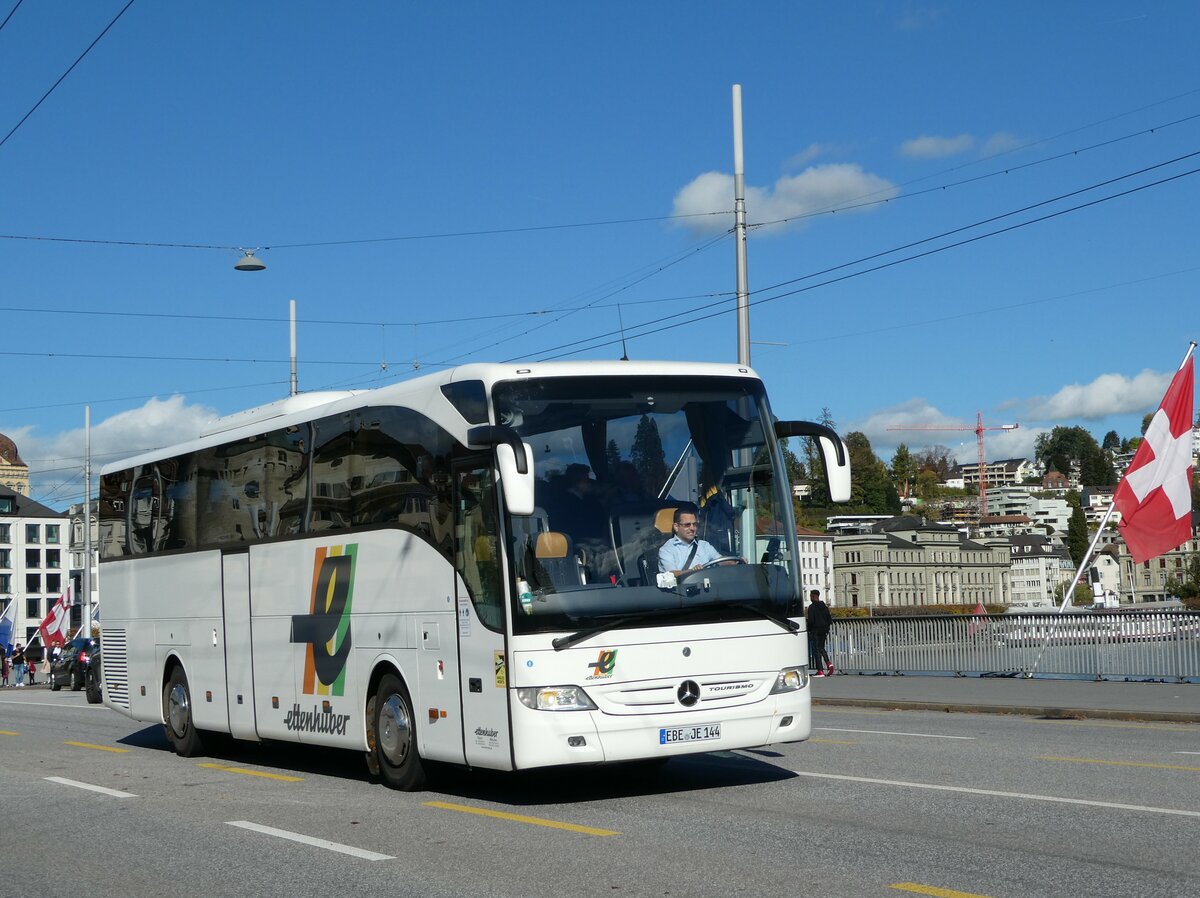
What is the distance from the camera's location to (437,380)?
1278 cm

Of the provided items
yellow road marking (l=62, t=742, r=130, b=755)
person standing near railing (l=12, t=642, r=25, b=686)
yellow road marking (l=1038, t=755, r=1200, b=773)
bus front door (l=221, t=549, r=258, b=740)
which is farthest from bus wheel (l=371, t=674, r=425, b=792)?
person standing near railing (l=12, t=642, r=25, b=686)

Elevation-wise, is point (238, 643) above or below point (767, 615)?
below

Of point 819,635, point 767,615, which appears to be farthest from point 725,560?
point 819,635

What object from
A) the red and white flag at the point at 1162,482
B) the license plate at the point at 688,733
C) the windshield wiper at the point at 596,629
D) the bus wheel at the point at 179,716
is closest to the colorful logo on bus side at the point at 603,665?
the windshield wiper at the point at 596,629

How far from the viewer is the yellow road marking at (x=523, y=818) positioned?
34.1 feet

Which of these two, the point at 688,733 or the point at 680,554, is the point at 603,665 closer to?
the point at 688,733

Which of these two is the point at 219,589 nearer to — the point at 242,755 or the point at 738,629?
the point at 242,755

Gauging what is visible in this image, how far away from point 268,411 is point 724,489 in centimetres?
622

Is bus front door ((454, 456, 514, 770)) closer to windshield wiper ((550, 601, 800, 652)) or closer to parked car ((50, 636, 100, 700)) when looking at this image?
windshield wiper ((550, 601, 800, 652))

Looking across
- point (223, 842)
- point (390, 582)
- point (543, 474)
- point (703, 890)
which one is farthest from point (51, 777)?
point (703, 890)

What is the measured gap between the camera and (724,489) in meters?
12.2

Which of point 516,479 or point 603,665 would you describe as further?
point 603,665

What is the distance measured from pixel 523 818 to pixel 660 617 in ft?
5.63

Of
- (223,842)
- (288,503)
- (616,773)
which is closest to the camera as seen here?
(223,842)
